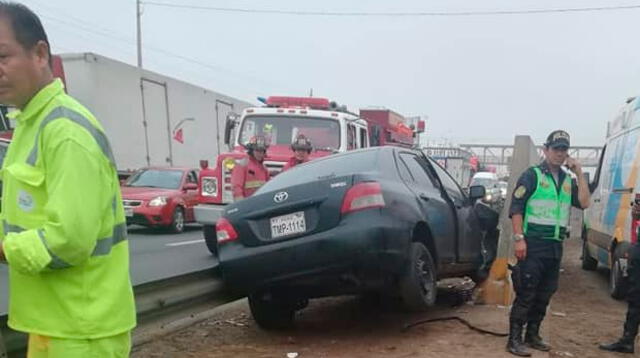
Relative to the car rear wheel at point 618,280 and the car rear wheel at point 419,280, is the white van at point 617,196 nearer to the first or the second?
the car rear wheel at point 618,280

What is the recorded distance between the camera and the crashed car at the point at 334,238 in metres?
4.35

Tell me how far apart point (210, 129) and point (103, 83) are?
17.0ft

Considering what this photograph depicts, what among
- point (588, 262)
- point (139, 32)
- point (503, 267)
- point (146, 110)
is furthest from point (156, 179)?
point (139, 32)

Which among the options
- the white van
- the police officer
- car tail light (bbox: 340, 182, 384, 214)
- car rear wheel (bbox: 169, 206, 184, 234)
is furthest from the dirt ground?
car rear wheel (bbox: 169, 206, 184, 234)

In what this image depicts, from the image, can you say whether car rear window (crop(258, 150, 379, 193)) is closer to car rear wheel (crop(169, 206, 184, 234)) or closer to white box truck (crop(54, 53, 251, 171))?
white box truck (crop(54, 53, 251, 171))

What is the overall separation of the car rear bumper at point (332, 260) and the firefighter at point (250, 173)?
8.60 feet

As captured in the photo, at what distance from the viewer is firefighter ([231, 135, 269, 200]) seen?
23.7 ft

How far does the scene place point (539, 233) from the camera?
4.79m

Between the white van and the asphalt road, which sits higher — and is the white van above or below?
above

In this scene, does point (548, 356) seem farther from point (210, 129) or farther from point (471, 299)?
point (210, 129)

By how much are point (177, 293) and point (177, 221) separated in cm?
945

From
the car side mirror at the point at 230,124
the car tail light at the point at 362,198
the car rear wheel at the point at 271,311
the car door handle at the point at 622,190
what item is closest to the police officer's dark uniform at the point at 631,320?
the car door handle at the point at 622,190

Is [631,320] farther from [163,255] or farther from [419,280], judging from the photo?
[163,255]

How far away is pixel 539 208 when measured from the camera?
4.85 m
